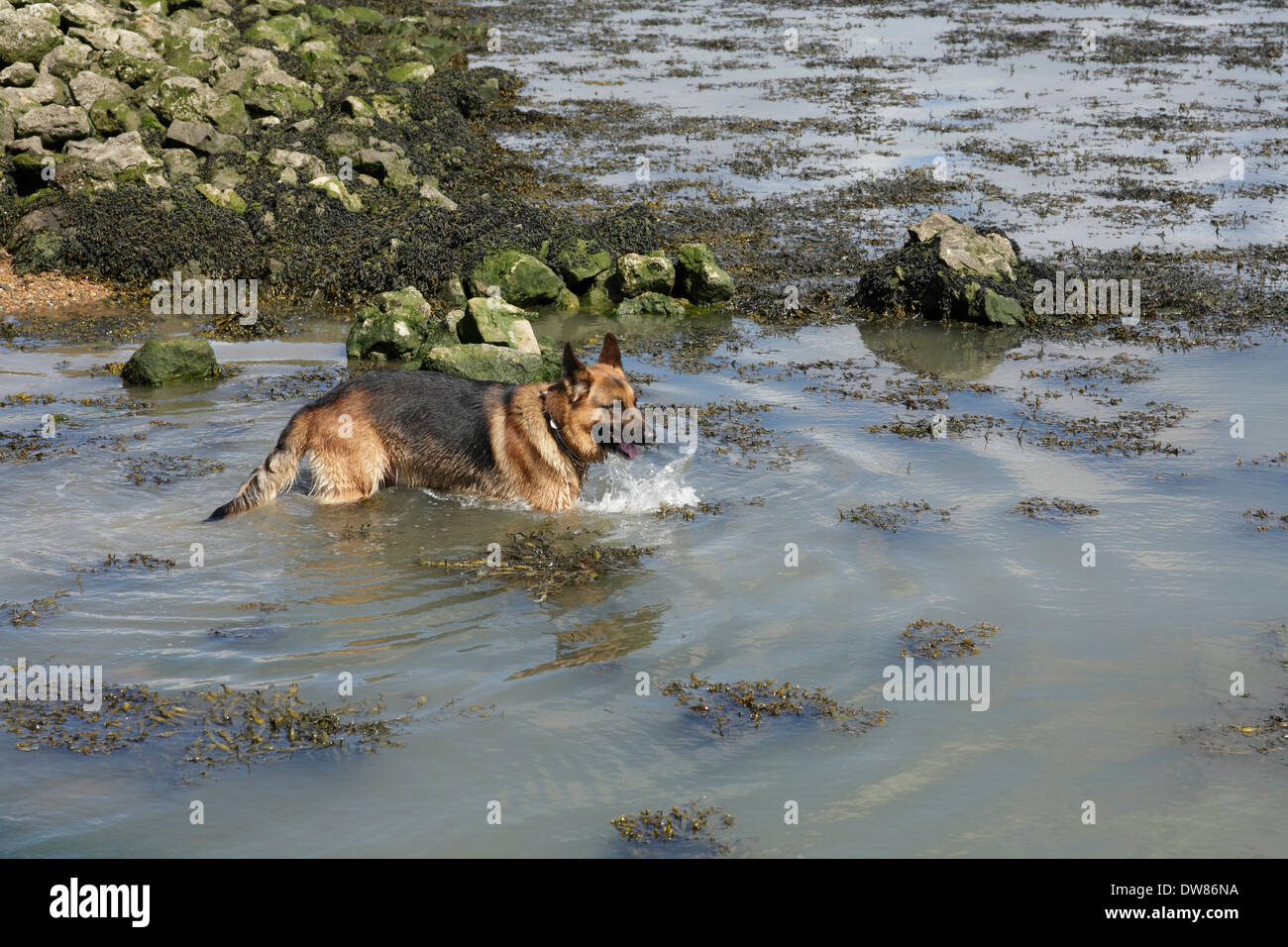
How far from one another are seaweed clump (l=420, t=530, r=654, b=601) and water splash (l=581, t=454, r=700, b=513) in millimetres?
787

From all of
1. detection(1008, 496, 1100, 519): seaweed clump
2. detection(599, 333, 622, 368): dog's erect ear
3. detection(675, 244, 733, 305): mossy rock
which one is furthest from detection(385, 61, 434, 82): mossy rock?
detection(1008, 496, 1100, 519): seaweed clump

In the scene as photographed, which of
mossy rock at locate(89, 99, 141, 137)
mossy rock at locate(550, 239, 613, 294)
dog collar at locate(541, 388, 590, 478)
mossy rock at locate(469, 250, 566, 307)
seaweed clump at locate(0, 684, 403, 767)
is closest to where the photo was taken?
seaweed clump at locate(0, 684, 403, 767)

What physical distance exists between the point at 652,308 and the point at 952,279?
4.05 meters

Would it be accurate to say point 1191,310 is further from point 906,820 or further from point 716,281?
point 906,820

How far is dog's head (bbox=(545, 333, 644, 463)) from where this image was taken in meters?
9.11

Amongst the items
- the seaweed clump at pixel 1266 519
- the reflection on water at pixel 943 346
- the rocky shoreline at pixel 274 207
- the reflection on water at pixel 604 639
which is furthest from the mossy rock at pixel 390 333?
the seaweed clump at pixel 1266 519

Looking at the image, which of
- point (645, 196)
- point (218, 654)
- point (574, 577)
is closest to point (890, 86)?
point (645, 196)

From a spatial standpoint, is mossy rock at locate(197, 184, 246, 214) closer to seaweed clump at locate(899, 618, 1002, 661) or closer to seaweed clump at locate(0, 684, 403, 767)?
seaweed clump at locate(0, 684, 403, 767)

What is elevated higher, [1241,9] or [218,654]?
[1241,9]

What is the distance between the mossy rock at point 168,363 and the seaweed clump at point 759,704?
320 inches

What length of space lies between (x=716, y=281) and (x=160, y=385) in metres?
7.27

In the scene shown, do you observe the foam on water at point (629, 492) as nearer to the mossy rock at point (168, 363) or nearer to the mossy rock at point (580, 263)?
the mossy rock at point (168, 363)

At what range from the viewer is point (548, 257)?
1684 cm

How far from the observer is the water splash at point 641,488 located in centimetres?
1023
